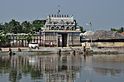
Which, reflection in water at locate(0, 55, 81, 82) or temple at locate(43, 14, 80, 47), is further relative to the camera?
temple at locate(43, 14, 80, 47)

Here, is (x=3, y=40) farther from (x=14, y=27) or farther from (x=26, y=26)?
(x=26, y=26)

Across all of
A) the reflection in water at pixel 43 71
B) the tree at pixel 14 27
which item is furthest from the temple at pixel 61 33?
the reflection in water at pixel 43 71

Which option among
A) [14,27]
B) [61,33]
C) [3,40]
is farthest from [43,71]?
[14,27]

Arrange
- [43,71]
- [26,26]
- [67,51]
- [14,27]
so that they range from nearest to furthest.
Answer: [43,71] → [67,51] → [14,27] → [26,26]

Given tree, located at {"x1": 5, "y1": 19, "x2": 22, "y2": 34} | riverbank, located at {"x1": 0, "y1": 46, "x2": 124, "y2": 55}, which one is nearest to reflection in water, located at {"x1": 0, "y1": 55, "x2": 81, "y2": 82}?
riverbank, located at {"x1": 0, "y1": 46, "x2": 124, "y2": 55}

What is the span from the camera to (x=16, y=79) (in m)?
35.2

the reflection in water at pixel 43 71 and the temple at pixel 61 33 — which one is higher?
the temple at pixel 61 33

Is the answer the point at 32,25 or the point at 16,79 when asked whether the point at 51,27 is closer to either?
the point at 32,25

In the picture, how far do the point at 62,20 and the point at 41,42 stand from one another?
8126 millimetres

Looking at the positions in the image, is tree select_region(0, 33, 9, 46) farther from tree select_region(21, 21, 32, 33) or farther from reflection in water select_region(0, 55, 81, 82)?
reflection in water select_region(0, 55, 81, 82)

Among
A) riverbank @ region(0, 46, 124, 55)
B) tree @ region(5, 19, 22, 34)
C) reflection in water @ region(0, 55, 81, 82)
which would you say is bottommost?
reflection in water @ region(0, 55, 81, 82)

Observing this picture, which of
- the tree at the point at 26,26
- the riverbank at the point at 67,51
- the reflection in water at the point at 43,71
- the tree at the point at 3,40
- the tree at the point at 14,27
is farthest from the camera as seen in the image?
the tree at the point at 26,26

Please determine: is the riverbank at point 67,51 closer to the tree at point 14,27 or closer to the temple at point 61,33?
the temple at point 61,33

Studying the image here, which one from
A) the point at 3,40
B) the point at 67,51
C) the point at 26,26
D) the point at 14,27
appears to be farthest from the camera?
the point at 26,26
